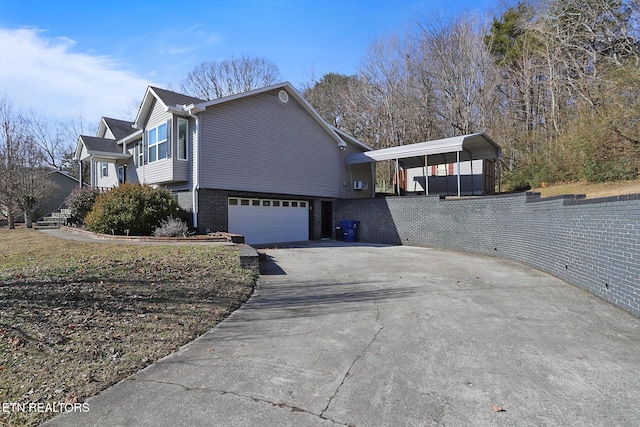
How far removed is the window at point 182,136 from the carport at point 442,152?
896cm

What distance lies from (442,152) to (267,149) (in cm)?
769

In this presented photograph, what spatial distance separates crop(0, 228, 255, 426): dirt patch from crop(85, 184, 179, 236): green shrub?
3394mm

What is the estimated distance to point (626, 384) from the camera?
326 cm

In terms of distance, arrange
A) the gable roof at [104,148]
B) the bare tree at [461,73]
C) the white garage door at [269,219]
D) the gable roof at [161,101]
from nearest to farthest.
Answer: the gable roof at [161,101]
the white garage door at [269,219]
the gable roof at [104,148]
the bare tree at [461,73]

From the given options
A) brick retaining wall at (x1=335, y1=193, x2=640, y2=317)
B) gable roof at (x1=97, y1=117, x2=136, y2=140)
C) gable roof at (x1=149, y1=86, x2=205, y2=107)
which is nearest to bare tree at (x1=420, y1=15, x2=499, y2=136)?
brick retaining wall at (x1=335, y1=193, x2=640, y2=317)

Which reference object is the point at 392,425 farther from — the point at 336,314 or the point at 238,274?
the point at 238,274

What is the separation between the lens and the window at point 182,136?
45.7 ft

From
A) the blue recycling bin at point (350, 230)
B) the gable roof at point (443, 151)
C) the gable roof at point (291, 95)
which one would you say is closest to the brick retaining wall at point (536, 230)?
the blue recycling bin at point (350, 230)

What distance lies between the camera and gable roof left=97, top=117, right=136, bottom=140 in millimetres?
21053

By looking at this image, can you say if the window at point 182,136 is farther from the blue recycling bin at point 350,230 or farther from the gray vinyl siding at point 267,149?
the blue recycling bin at point 350,230

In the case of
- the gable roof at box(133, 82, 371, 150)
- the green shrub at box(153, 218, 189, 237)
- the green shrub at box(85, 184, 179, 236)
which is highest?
the gable roof at box(133, 82, 371, 150)

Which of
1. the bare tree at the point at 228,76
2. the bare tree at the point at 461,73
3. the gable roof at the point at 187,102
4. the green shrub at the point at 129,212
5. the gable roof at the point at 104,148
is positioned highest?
the bare tree at the point at 228,76

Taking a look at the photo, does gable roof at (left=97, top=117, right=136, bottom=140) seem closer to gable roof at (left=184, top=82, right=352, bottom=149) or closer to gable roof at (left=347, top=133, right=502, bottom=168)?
gable roof at (left=184, top=82, right=352, bottom=149)

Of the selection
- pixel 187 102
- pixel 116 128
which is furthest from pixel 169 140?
pixel 116 128
